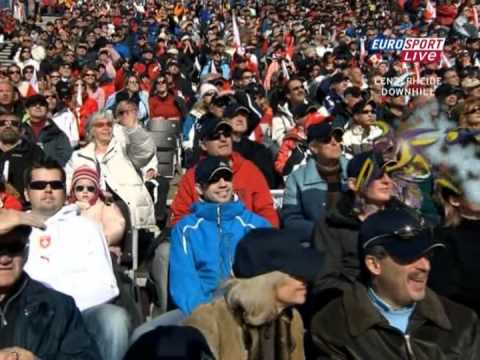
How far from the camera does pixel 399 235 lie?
4305mm

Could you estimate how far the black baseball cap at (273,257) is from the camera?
4379mm

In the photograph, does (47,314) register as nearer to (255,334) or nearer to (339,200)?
(255,334)

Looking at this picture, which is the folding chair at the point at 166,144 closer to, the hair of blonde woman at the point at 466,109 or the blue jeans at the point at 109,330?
the hair of blonde woman at the point at 466,109

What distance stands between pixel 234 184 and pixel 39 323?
3.15 meters

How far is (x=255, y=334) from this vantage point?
4.37m

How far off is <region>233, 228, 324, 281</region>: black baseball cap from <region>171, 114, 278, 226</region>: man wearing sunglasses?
2.63m

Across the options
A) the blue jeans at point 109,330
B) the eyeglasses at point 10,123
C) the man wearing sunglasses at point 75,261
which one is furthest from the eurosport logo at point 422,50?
the blue jeans at point 109,330

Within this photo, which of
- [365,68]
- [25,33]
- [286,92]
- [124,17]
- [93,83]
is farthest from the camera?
[124,17]

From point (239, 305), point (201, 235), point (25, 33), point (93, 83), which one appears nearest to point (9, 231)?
point (239, 305)

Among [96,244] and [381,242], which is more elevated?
[381,242]

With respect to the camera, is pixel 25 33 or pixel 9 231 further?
pixel 25 33

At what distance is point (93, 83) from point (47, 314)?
1164 cm

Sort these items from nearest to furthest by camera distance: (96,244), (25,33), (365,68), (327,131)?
(96,244) < (327,131) < (365,68) < (25,33)

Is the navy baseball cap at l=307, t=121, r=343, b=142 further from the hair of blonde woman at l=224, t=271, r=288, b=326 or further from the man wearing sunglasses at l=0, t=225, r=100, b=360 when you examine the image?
the man wearing sunglasses at l=0, t=225, r=100, b=360
